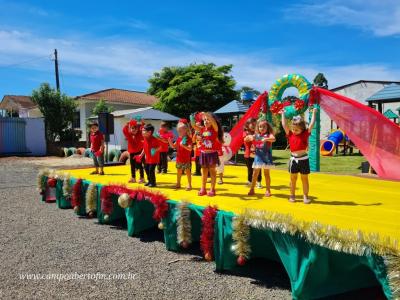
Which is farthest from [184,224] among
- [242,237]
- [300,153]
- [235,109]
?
[235,109]

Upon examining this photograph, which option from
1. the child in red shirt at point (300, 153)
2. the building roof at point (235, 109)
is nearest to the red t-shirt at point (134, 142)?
the child in red shirt at point (300, 153)

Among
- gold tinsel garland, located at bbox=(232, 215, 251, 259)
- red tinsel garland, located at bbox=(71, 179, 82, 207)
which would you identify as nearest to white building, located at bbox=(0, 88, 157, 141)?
red tinsel garland, located at bbox=(71, 179, 82, 207)

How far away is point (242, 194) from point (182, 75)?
74.3 feet

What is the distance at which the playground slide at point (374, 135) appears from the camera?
6.00 metres

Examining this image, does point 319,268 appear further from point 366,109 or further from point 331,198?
point 366,109

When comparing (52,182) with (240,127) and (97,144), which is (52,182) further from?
(240,127)

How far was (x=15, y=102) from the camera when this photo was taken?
4488 cm

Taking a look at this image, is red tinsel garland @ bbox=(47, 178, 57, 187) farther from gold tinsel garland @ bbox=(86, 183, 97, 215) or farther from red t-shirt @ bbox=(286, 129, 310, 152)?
red t-shirt @ bbox=(286, 129, 310, 152)

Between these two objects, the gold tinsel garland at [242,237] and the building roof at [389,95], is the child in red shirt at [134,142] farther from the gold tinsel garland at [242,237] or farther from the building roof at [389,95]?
the building roof at [389,95]

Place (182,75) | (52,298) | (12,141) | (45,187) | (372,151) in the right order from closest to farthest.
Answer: (52,298) < (372,151) < (45,187) < (12,141) < (182,75)

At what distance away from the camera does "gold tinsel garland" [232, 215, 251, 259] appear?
13.0 ft

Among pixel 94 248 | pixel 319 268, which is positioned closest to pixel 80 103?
pixel 94 248

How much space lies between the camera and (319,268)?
3.31 meters

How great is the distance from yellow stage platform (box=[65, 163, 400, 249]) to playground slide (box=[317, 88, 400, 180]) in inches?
15.8
